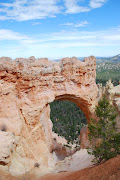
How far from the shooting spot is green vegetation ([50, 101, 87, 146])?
30652 millimetres

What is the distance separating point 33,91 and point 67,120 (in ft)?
81.4

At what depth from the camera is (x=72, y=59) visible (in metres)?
15.2

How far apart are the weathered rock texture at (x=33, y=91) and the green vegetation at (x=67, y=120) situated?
14354 millimetres

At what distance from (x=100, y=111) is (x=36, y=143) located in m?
6.53

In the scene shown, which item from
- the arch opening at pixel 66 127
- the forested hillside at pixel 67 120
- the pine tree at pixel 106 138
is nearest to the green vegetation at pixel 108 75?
the forested hillside at pixel 67 120

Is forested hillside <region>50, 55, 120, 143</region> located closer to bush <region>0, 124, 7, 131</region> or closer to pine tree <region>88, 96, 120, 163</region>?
pine tree <region>88, 96, 120, 163</region>

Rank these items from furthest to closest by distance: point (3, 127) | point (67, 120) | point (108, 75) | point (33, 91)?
point (108, 75) → point (67, 120) → point (33, 91) → point (3, 127)

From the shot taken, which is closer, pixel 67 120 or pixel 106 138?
pixel 106 138

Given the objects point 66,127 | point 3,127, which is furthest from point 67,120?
point 3,127

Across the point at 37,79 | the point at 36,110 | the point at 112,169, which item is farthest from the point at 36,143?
the point at 112,169

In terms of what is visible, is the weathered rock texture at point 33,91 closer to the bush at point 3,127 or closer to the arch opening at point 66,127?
the bush at point 3,127

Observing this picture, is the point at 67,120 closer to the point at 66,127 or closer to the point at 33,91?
the point at 66,127

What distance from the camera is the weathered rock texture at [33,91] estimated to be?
11.9m

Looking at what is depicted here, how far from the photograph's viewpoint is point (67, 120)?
121 feet
